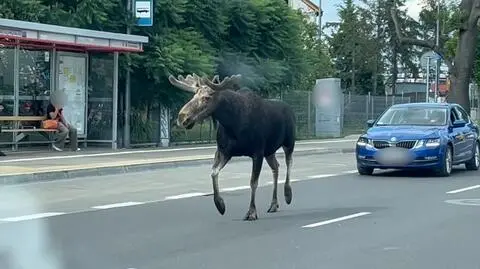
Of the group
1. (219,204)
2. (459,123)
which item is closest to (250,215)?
(219,204)

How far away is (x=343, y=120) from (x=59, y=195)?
2644cm

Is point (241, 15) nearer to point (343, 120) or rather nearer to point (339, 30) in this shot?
point (343, 120)

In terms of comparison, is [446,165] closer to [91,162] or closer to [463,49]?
[91,162]

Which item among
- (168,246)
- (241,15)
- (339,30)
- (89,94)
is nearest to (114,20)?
(89,94)

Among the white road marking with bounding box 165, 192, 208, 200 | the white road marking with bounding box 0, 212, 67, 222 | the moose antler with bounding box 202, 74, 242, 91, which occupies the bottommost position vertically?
the white road marking with bounding box 0, 212, 67, 222

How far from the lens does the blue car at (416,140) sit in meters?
18.7

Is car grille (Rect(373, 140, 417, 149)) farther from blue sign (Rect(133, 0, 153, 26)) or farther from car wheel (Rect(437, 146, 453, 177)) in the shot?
blue sign (Rect(133, 0, 153, 26))

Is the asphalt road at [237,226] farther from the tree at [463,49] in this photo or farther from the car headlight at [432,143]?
the tree at [463,49]

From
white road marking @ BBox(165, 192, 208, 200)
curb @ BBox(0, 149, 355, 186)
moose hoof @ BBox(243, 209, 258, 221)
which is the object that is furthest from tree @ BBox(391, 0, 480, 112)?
moose hoof @ BBox(243, 209, 258, 221)

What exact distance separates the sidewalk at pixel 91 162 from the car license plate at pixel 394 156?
5.42m

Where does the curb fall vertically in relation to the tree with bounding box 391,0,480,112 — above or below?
below

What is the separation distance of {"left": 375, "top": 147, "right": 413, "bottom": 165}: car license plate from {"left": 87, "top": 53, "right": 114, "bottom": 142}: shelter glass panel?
10.3 m

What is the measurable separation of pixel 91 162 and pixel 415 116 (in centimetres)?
737

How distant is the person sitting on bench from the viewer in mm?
24484
